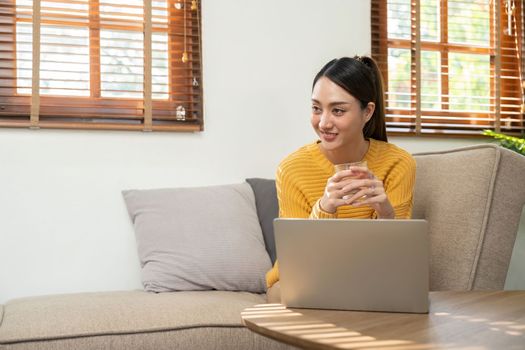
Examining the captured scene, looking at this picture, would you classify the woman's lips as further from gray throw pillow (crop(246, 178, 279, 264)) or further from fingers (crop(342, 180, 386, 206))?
gray throw pillow (crop(246, 178, 279, 264))

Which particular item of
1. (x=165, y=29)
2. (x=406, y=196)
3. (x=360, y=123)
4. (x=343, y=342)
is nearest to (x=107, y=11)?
(x=165, y=29)

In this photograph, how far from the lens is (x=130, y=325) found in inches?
75.6

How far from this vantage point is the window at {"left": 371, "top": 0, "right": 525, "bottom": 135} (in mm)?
3299

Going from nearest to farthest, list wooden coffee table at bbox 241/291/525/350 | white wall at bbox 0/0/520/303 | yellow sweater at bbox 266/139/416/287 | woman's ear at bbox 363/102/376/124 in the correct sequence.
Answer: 1. wooden coffee table at bbox 241/291/525/350
2. yellow sweater at bbox 266/139/416/287
3. woman's ear at bbox 363/102/376/124
4. white wall at bbox 0/0/520/303

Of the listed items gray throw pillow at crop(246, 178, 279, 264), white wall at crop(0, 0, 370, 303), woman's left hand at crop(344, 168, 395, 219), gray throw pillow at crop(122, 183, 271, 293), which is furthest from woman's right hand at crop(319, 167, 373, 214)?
white wall at crop(0, 0, 370, 303)

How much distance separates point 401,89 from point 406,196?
1.34 m

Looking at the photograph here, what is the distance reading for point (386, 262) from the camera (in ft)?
4.26

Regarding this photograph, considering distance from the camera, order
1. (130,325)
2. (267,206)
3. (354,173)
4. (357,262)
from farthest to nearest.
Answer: (267,206), (130,325), (354,173), (357,262)

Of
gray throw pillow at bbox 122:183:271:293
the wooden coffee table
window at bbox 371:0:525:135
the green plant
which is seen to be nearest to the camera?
the wooden coffee table

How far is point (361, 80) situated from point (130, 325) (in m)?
1.00

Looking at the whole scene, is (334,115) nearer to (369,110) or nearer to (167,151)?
(369,110)

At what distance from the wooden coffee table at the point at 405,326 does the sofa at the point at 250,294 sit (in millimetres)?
640

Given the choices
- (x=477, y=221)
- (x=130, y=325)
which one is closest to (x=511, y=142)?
(x=477, y=221)

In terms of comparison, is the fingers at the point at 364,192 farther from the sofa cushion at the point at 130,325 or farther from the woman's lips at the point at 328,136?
the sofa cushion at the point at 130,325
